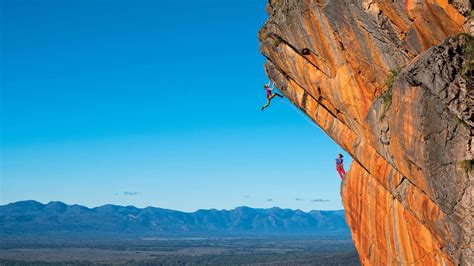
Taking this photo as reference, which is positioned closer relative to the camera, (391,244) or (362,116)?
(362,116)

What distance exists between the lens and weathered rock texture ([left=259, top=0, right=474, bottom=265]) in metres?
15.0

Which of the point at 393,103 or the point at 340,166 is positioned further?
the point at 340,166

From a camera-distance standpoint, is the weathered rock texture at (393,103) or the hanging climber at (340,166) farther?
the hanging climber at (340,166)

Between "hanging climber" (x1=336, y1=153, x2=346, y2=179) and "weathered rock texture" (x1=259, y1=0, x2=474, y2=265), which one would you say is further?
"hanging climber" (x1=336, y1=153, x2=346, y2=179)

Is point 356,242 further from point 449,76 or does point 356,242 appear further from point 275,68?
point 449,76

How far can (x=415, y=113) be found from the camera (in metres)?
15.9

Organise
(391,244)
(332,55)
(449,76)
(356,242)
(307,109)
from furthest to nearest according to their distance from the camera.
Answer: (356,242) < (307,109) < (391,244) < (332,55) < (449,76)

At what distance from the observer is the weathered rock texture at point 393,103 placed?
15.0 meters

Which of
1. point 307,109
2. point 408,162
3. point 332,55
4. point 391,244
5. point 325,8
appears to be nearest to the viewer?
point 408,162

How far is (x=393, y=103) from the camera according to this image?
17625 mm

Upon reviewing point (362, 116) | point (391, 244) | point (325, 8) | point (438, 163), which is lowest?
point (391, 244)

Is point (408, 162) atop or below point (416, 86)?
below

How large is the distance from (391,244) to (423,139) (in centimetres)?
912

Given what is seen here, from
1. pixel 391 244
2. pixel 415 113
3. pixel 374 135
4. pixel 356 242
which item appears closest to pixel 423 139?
pixel 415 113
